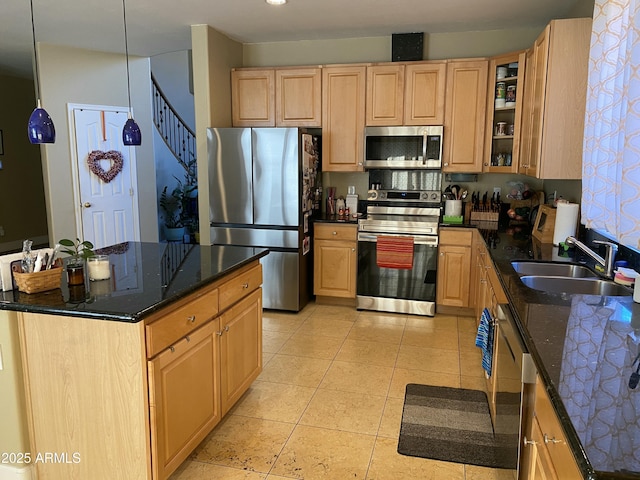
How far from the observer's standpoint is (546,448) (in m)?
1.37

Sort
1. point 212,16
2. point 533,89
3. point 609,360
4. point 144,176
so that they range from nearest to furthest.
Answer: point 609,360
point 533,89
point 212,16
point 144,176

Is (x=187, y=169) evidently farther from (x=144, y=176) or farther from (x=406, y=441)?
(x=406, y=441)

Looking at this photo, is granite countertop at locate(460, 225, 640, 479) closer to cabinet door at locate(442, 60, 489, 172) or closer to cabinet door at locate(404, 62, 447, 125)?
cabinet door at locate(442, 60, 489, 172)

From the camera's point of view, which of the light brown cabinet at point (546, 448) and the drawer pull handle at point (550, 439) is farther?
the drawer pull handle at point (550, 439)

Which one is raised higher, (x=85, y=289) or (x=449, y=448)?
(x=85, y=289)

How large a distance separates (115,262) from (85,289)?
1.68ft

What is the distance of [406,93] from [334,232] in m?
1.46

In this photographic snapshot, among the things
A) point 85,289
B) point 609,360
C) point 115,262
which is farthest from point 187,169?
point 609,360

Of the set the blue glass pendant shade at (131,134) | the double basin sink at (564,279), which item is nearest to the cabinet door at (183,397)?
the blue glass pendant shade at (131,134)

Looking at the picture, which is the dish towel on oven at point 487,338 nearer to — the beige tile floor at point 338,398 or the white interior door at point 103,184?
the beige tile floor at point 338,398

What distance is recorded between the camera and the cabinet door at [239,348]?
257 cm

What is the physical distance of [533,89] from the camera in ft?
11.4

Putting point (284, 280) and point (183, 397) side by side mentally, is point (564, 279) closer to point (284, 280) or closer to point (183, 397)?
point (183, 397)

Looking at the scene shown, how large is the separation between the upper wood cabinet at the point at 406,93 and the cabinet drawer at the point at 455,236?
3.32 ft
